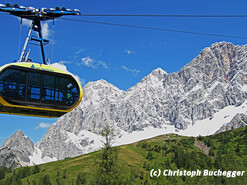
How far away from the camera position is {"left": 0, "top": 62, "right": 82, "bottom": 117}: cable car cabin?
987 inches

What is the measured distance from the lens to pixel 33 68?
2609 centimetres

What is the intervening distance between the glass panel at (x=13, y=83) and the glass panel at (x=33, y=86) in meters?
0.48

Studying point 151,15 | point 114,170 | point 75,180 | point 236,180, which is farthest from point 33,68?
point 75,180

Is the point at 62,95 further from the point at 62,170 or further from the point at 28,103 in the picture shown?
the point at 62,170

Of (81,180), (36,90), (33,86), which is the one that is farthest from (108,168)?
(81,180)

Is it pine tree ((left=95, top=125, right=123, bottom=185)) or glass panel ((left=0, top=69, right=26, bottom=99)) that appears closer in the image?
glass panel ((left=0, top=69, right=26, bottom=99))

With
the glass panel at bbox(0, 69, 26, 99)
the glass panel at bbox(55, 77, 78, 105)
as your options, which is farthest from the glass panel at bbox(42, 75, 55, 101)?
the glass panel at bbox(0, 69, 26, 99)

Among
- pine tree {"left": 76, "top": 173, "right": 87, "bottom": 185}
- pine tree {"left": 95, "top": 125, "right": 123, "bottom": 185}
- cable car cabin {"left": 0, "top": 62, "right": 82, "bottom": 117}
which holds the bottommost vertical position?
pine tree {"left": 95, "top": 125, "right": 123, "bottom": 185}

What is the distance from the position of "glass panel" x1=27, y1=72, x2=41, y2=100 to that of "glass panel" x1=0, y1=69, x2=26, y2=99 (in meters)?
Answer: 0.48

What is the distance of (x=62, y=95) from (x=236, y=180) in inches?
3391

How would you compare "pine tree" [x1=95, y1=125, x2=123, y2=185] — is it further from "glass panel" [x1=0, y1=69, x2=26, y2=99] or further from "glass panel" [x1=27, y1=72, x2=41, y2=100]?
"glass panel" [x1=0, y1=69, x2=26, y2=99]

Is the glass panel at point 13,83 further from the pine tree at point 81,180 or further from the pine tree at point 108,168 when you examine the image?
the pine tree at point 81,180

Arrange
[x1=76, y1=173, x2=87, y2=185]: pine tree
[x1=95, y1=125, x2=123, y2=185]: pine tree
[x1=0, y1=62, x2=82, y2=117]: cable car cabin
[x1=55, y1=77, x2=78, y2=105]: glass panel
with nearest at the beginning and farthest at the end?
1. [x1=0, y1=62, x2=82, y2=117]: cable car cabin
2. [x1=55, y1=77, x2=78, y2=105]: glass panel
3. [x1=95, y1=125, x2=123, y2=185]: pine tree
4. [x1=76, y1=173, x2=87, y2=185]: pine tree

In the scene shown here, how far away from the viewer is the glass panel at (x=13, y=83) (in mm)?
24875
